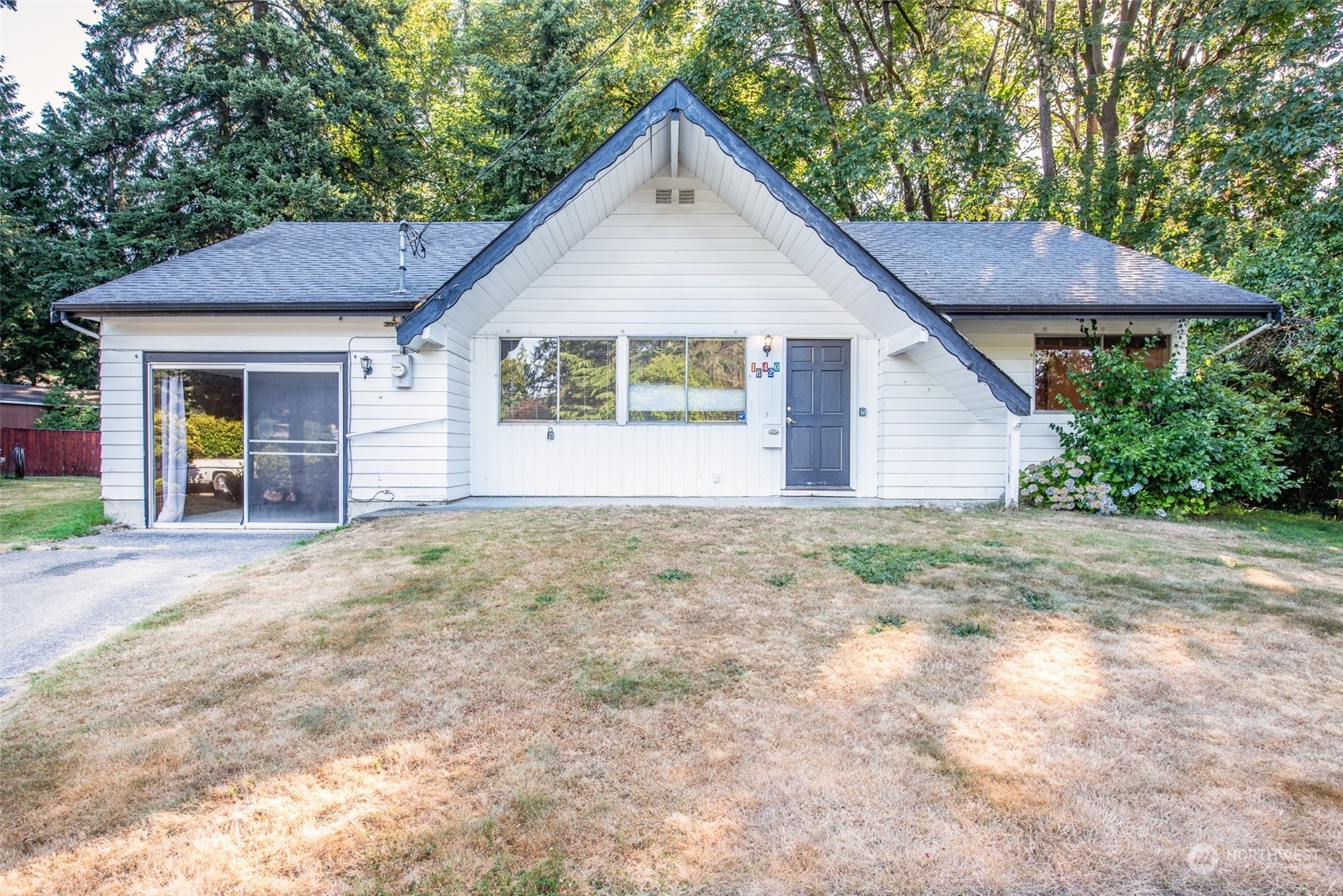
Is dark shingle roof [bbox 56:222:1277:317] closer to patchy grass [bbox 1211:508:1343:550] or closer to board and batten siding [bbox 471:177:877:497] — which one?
board and batten siding [bbox 471:177:877:497]

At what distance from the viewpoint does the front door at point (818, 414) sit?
8.04 m

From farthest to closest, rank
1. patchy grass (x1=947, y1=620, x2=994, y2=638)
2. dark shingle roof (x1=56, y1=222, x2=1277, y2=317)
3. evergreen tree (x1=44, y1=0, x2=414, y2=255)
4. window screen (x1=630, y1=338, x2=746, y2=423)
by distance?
evergreen tree (x1=44, y1=0, x2=414, y2=255), window screen (x1=630, y1=338, x2=746, y2=423), dark shingle roof (x1=56, y1=222, x2=1277, y2=317), patchy grass (x1=947, y1=620, x2=994, y2=638)

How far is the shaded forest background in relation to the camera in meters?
13.4

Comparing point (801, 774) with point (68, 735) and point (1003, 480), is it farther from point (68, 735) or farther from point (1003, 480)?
point (1003, 480)

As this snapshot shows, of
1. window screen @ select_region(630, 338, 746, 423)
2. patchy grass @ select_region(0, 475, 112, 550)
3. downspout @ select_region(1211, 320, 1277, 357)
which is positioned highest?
downspout @ select_region(1211, 320, 1277, 357)

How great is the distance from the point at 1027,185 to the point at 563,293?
1210cm

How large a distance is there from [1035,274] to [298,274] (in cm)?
907

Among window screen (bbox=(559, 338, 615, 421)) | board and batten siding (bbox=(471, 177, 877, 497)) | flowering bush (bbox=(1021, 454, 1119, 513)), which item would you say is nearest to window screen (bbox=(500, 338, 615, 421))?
window screen (bbox=(559, 338, 615, 421))

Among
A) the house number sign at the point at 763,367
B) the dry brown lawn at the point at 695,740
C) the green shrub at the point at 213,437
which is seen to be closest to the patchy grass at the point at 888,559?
the dry brown lawn at the point at 695,740

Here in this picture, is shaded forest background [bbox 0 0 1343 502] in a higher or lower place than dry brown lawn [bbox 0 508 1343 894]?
higher

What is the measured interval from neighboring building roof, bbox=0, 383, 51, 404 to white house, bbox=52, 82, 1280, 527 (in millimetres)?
15280

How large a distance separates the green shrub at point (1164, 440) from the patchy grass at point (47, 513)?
10.7m

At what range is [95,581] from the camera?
499cm

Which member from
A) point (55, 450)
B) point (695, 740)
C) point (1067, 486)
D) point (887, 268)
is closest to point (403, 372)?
point (887, 268)
